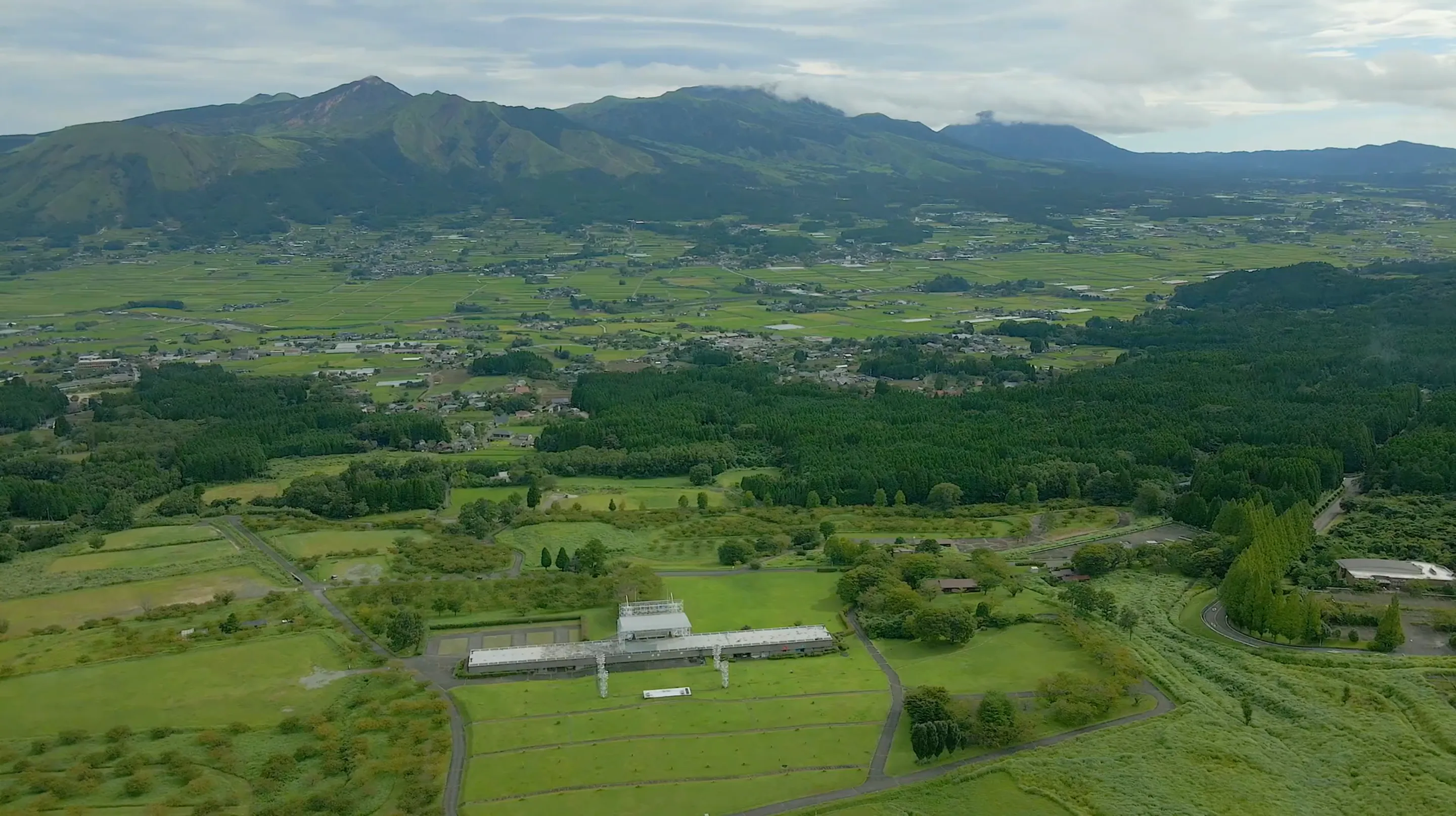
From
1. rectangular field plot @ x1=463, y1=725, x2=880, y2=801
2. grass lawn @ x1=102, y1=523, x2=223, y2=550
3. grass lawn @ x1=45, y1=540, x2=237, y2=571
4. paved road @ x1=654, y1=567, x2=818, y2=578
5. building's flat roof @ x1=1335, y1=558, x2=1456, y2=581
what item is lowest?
rectangular field plot @ x1=463, y1=725, x2=880, y2=801

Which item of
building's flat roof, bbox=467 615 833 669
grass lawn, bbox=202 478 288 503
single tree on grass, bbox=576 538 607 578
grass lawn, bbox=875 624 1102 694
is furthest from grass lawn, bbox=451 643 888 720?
grass lawn, bbox=202 478 288 503

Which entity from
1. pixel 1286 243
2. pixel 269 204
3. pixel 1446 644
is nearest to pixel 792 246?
pixel 1286 243

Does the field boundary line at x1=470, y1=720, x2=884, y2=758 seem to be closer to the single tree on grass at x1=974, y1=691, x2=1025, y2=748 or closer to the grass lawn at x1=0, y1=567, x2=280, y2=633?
the single tree on grass at x1=974, y1=691, x2=1025, y2=748

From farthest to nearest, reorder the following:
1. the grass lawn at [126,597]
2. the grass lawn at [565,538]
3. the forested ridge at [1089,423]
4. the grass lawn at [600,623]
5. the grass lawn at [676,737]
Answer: the forested ridge at [1089,423] → the grass lawn at [565,538] → the grass lawn at [126,597] → the grass lawn at [600,623] → the grass lawn at [676,737]

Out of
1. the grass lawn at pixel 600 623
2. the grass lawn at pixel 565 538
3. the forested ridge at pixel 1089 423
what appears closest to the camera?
the grass lawn at pixel 600 623

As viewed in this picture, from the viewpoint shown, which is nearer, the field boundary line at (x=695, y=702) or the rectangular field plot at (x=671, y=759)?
the rectangular field plot at (x=671, y=759)

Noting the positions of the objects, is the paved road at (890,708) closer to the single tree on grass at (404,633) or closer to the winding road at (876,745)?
the winding road at (876,745)

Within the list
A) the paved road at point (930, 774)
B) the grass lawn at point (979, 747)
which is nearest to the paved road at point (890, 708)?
the grass lawn at point (979, 747)
